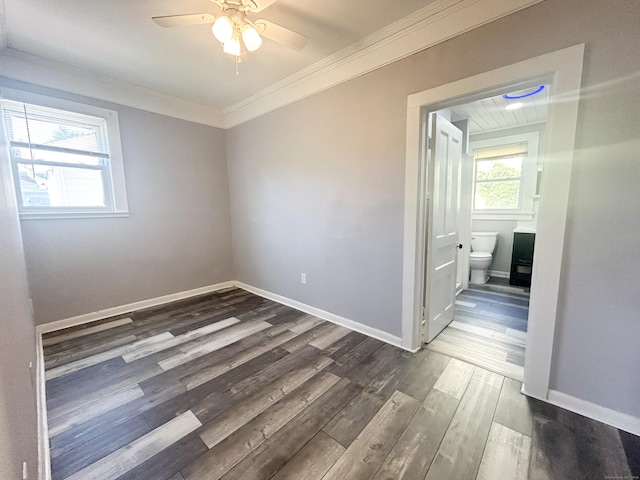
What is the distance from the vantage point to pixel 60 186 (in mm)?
2691

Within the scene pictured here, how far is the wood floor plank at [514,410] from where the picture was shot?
148 cm

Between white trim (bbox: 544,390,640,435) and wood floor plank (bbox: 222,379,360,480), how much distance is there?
1248 mm

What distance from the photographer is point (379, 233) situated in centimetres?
235

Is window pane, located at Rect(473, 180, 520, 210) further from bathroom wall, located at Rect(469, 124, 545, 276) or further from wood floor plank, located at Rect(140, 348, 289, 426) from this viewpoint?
wood floor plank, located at Rect(140, 348, 289, 426)

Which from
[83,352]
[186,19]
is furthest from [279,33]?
[83,352]

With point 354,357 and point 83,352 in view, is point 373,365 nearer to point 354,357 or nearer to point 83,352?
point 354,357

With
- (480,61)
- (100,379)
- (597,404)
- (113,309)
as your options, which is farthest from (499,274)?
(113,309)

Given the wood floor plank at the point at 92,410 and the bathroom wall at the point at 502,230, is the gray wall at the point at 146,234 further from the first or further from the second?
the bathroom wall at the point at 502,230

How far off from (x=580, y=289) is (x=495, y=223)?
129 inches

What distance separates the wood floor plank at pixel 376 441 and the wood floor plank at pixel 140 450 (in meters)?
0.87

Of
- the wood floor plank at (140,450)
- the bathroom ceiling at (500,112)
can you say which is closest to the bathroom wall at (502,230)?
the bathroom ceiling at (500,112)

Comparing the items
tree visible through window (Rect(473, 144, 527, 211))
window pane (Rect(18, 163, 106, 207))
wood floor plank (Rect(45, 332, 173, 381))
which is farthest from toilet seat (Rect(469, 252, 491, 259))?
window pane (Rect(18, 163, 106, 207))

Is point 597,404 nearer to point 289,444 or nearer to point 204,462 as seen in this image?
point 289,444

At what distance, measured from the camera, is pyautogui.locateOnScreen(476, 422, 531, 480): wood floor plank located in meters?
1.21
